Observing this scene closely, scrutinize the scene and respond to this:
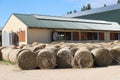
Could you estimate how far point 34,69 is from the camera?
15.4m

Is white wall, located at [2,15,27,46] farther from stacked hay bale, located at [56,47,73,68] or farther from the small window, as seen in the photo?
stacked hay bale, located at [56,47,73,68]

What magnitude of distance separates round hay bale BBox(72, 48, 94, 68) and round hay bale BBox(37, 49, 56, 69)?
113 cm

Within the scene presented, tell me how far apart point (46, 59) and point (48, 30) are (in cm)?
1935

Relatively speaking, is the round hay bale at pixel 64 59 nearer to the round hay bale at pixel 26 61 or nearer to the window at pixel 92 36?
the round hay bale at pixel 26 61

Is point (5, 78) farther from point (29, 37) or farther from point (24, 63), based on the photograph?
point (29, 37)

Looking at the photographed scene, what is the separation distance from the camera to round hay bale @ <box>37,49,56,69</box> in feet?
50.8

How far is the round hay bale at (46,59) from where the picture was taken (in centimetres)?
1547

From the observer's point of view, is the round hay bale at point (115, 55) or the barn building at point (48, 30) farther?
the barn building at point (48, 30)

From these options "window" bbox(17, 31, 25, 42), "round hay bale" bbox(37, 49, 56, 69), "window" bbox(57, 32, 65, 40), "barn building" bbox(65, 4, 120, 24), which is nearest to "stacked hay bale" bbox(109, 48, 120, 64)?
"round hay bale" bbox(37, 49, 56, 69)

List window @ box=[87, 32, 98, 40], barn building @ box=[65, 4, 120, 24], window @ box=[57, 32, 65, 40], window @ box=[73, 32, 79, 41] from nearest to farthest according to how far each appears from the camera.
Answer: window @ box=[57, 32, 65, 40], window @ box=[73, 32, 79, 41], window @ box=[87, 32, 98, 40], barn building @ box=[65, 4, 120, 24]

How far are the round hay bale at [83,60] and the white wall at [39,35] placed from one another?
697 inches

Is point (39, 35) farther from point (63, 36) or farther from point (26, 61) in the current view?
point (26, 61)

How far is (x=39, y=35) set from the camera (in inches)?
1329

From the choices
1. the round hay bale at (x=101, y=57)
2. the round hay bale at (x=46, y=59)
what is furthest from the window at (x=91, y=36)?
the round hay bale at (x=46, y=59)
